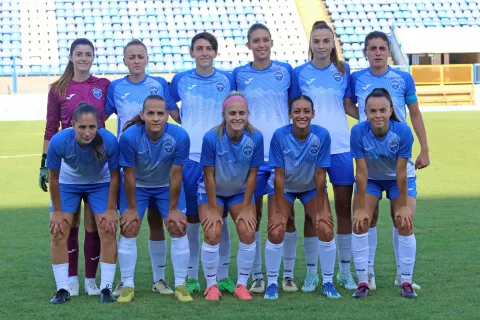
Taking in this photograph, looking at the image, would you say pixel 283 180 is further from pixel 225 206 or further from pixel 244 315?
pixel 244 315

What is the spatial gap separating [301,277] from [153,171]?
1411 mm

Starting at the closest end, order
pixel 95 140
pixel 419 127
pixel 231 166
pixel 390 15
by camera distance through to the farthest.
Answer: pixel 95 140, pixel 231 166, pixel 419 127, pixel 390 15

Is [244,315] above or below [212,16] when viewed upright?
below

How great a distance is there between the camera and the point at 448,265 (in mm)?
5977

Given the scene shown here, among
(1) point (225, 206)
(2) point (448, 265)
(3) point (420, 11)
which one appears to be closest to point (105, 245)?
(1) point (225, 206)

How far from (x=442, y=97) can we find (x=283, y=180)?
25.4 m

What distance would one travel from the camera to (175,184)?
5.18 metres

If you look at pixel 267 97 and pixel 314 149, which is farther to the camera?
pixel 267 97

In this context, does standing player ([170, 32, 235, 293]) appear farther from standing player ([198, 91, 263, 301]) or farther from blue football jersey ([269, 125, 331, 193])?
blue football jersey ([269, 125, 331, 193])

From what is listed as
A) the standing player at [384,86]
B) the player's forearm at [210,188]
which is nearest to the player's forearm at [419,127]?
the standing player at [384,86]

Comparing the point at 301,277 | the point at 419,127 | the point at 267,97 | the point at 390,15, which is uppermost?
the point at 390,15

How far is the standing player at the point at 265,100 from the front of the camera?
5.48m

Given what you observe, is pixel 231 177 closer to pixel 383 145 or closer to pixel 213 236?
pixel 213 236

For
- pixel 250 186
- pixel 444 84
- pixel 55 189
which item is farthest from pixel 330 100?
pixel 444 84
